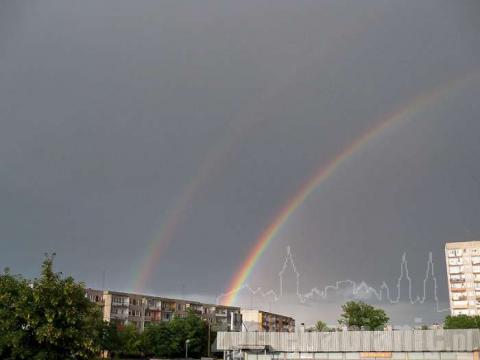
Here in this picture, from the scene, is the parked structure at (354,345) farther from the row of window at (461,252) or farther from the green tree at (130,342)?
the row of window at (461,252)

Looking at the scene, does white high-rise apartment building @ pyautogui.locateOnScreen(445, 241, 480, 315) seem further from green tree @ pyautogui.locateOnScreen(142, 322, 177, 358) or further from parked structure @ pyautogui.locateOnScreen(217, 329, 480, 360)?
parked structure @ pyautogui.locateOnScreen(217, 329, 480, 360)

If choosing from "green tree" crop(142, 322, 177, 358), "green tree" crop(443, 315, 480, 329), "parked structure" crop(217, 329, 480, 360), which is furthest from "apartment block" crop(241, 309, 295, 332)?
"parked structure" crop(217, 329, 480, 360)

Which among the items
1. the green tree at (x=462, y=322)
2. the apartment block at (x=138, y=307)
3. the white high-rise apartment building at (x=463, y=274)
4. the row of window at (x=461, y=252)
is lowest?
the green tree at (x=462, y=322)

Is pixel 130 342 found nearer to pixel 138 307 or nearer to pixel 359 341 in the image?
pixel 138 307

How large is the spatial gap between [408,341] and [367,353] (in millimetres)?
3917

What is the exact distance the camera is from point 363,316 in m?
111

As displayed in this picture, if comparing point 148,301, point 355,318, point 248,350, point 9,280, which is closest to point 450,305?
point 355,318

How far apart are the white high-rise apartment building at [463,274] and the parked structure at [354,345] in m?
119

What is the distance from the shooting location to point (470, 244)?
538ft

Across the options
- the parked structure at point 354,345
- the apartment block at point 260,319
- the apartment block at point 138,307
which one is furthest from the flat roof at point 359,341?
the apartment block at point 260,319

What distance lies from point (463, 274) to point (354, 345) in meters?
123

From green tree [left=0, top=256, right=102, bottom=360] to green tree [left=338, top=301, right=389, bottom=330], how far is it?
262ft

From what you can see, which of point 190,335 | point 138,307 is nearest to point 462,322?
point 190,335

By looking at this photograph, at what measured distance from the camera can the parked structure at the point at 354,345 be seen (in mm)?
49281
